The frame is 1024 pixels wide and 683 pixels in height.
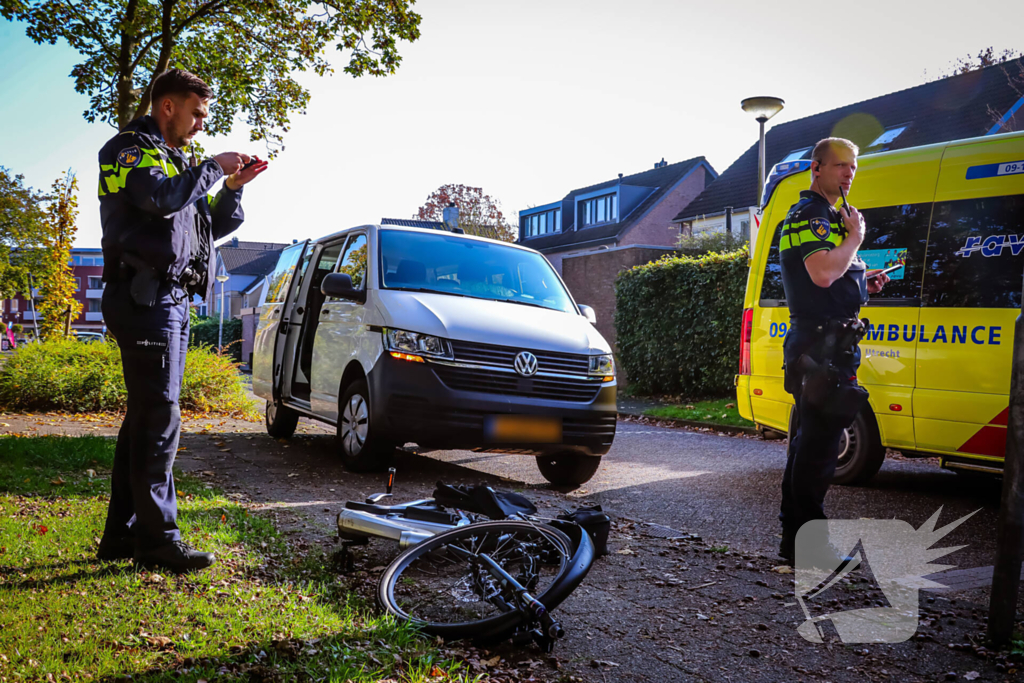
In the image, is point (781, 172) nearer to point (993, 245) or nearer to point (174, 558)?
point (993, 245)

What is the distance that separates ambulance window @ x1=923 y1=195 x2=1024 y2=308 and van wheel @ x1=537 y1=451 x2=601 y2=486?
8.79 feet

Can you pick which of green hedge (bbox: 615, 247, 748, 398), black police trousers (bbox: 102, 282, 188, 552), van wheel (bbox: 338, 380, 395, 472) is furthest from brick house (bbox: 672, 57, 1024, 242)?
black police trousers (bbox: 102, 282, 188, 552)

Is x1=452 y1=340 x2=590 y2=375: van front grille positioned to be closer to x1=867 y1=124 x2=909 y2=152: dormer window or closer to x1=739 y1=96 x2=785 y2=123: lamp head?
x1=739 y1=96 x2=785 y2=123: lamp head

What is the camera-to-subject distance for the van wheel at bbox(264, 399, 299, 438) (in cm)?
880

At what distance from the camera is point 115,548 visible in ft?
11.9

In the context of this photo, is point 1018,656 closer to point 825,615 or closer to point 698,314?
point 825,615

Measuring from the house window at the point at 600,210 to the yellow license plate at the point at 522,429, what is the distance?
3716 centimetres

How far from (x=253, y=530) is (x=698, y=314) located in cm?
1188

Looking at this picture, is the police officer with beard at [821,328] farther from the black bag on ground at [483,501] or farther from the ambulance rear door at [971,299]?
the ambulance rear door at [971,299]

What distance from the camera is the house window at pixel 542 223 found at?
154 ft

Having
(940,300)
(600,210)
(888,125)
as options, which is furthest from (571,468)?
(600,210)

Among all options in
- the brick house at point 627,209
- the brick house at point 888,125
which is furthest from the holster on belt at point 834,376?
the brick house at point 627,209

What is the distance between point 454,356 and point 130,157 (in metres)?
2.83

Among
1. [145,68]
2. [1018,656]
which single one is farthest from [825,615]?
[145,68]
